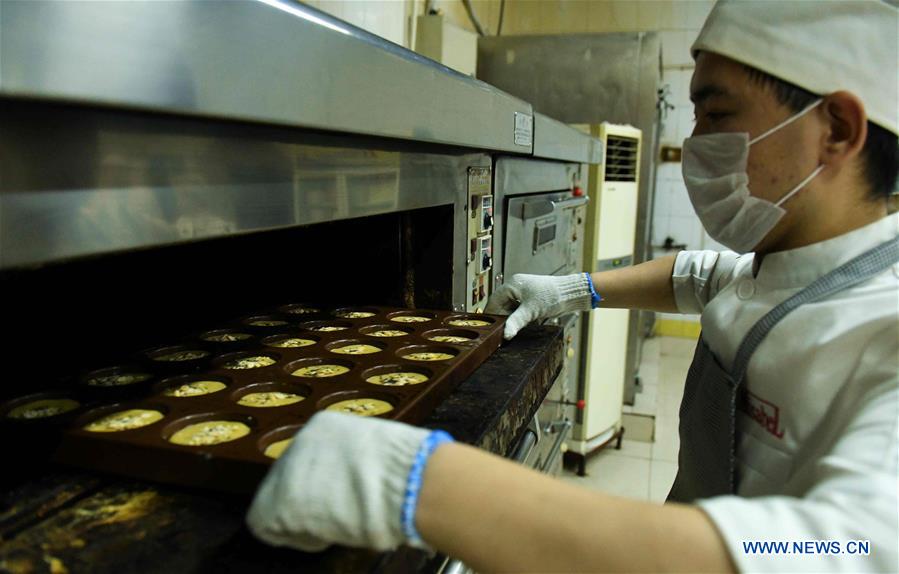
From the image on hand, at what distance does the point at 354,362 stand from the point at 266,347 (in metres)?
0.21

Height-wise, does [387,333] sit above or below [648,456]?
above

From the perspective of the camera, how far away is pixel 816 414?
844mm

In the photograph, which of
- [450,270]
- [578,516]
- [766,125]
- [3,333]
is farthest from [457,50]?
[578,516]

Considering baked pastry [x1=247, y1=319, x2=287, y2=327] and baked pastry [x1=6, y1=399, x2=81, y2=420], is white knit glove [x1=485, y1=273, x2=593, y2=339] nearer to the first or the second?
baked pastry [x1=247, y1=319, x2=287, y2=327]

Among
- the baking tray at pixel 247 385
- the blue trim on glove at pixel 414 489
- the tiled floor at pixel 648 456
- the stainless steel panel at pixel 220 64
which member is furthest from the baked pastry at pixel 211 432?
the tiled floor at pixel 648 456

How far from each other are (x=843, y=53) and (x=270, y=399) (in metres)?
1.03

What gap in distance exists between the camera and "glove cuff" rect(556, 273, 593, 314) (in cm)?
161

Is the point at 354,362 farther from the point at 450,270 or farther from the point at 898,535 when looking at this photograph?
the point at 898,535

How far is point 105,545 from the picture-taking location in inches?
20.7

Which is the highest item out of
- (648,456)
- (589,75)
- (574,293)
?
(589,75)

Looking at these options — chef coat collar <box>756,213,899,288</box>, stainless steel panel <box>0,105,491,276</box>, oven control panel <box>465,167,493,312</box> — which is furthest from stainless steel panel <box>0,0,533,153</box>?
chef coat collar <box>756,213,899,288</box>

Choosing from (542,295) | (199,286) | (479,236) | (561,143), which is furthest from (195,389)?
(561,143)

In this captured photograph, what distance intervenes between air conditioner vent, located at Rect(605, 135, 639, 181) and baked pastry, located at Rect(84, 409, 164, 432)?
2.80 metres

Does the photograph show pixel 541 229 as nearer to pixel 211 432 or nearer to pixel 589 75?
pixel 211 432
